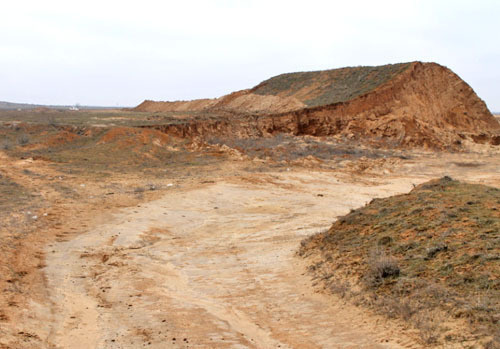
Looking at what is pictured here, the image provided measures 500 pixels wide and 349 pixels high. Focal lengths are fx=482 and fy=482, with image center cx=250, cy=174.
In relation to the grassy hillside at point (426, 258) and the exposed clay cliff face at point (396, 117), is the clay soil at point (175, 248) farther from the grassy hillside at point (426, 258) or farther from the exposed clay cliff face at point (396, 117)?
the exposed clay cliff face at point (396, 117)

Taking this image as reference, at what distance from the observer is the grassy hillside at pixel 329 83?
34812mm

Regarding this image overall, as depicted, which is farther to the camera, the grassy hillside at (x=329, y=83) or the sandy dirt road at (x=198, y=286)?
the grassy hillside at (x=329, y=83)

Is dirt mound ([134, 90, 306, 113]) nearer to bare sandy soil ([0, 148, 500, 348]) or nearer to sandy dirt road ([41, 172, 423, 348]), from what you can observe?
bare sandy soil ([0, 148, 500, 348])

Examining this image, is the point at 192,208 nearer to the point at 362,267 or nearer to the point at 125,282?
the point at 125,282

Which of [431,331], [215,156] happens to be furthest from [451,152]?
[431,331]

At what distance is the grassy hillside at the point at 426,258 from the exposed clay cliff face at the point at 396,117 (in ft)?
67.5

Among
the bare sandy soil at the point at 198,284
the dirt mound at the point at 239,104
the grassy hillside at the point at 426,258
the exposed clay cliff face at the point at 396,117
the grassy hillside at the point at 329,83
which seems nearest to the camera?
the grassy hillside at the point at 426,258

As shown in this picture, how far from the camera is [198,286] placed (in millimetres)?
7809

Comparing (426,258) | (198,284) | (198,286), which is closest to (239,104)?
(198,284)

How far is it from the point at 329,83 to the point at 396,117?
10254 millimetres

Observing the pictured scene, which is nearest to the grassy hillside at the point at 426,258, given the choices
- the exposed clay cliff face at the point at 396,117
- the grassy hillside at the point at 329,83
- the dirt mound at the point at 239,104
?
the exposed clay cliff face at the point at 396,117

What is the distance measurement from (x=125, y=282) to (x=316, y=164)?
16905mm

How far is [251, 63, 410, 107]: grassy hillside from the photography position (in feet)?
114

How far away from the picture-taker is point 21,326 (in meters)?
5.50
